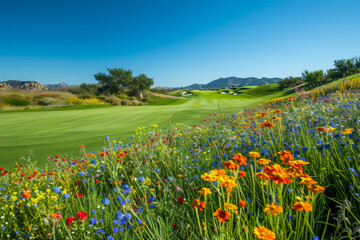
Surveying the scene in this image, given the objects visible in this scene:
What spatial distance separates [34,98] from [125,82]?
24.8 m

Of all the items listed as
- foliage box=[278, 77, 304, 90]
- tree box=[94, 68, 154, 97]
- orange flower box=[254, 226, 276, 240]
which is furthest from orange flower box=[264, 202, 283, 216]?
foliage box=[278, 77, 304, 90]

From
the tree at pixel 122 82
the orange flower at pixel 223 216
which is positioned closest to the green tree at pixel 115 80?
the tree at pixel 122 82

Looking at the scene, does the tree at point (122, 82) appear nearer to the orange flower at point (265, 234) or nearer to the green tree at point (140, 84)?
the green tree at point (140, 84)

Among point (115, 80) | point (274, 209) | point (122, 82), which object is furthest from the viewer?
point (122, 82)

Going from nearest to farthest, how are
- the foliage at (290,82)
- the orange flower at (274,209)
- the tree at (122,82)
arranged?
the orange flower at (274,209)
the tree at (122,82)
the foliage at (290,82)

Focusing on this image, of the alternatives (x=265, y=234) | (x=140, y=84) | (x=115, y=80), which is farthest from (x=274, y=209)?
(x=140, y=84)

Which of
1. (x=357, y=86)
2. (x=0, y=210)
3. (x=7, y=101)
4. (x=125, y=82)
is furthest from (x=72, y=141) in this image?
(x=125, y=82)

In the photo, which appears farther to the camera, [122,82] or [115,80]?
[122,82]

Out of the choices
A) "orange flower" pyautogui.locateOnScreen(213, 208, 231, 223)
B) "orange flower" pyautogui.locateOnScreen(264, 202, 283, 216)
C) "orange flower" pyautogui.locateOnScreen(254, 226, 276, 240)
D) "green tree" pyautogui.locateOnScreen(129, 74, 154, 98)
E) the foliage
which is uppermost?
"green tree" pyautogui.locateOnScreen(129, 74, 154, 98)

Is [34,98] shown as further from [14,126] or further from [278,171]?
[278,171]

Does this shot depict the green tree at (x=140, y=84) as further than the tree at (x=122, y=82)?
Yes

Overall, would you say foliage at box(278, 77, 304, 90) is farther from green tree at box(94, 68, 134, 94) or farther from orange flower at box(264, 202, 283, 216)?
orange flower at box(264, 202, 283, 216)

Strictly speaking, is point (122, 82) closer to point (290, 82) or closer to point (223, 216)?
point (290, 82)

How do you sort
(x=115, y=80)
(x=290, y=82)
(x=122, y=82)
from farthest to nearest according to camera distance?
1. (x=290, y=82)
2. (x=122, y=82)
3. (x=115, y=80)
